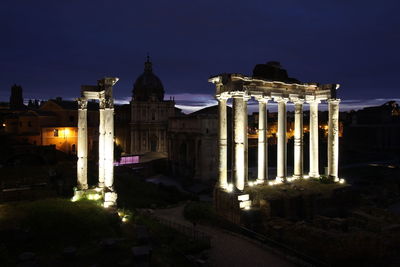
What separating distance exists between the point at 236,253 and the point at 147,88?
49258mm

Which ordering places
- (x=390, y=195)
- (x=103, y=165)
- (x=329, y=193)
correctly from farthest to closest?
(x=390, y=195) → (x=329, y=193) → (x=103, y=165)

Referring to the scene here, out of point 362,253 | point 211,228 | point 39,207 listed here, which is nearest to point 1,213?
point 39,207

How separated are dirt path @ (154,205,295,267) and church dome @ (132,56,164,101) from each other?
44.9 meters

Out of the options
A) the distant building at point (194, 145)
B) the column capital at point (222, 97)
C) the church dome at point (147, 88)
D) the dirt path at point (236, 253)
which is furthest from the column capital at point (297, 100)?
the church dome at point (147, 88)

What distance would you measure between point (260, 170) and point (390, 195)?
16.4 meters

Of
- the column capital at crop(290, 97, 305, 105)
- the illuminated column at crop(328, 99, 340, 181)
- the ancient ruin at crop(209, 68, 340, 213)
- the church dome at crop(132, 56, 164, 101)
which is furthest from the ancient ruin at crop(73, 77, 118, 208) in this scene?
the church dome at crop(132, 56, 164, 101)

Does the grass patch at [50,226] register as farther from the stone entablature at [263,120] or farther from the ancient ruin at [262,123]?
the stone entablature at [263,120]

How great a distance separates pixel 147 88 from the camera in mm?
60938

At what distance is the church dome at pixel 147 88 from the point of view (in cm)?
6081

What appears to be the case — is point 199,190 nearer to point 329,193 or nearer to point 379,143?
point 329,193

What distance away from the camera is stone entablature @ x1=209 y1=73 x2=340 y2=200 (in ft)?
65.0

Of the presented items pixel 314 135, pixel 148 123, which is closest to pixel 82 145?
pixel 314 135

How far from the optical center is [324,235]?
1580cm

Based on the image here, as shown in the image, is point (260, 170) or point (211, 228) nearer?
point (211, 228)
